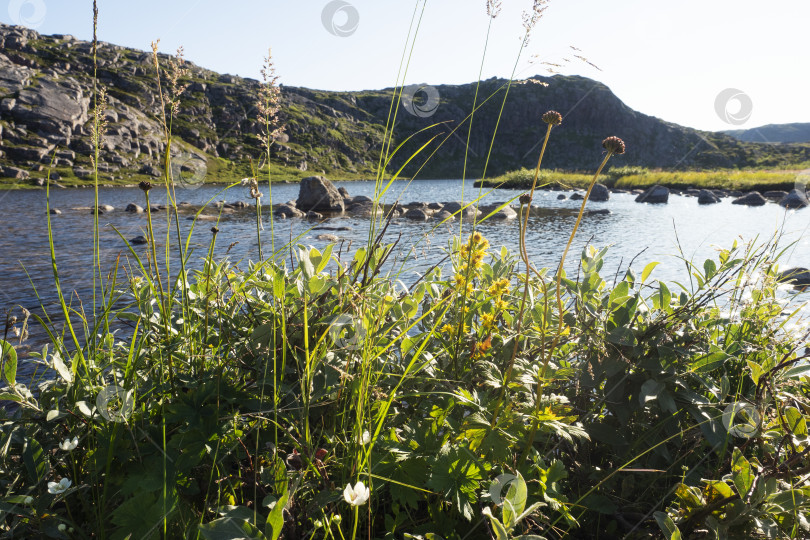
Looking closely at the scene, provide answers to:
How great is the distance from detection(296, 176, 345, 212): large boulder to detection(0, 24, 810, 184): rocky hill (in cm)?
309

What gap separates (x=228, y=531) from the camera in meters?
1.05

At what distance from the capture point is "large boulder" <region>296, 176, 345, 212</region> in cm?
3272

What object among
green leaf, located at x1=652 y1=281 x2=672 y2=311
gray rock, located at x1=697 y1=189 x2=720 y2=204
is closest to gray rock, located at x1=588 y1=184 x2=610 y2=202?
gray rock, located at x1=697 y1=189 x2=720 y2=204

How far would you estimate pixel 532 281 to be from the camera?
2.23m

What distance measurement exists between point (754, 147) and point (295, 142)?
121321 millimetres

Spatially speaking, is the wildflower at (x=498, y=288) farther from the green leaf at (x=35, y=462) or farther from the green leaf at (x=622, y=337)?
the green leaf at (x=35, y=462)

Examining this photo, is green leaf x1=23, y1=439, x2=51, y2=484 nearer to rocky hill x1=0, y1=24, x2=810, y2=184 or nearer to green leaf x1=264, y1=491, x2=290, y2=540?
green leaf x1=264, y1=491, x2=290, y2=540

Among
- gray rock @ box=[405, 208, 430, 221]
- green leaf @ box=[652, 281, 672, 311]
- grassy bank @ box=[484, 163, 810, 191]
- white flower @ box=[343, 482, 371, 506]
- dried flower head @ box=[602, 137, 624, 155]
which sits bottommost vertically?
gray rock @ box=[405, 208, 430, 221]

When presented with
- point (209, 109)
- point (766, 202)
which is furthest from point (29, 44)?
point (766, 202)

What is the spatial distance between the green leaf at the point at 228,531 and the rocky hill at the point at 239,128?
93.8 feet

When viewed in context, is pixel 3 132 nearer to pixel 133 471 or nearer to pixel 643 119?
pixel 133 471

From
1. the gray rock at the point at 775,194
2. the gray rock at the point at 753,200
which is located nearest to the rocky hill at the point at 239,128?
the gray rock at the point at 753,200

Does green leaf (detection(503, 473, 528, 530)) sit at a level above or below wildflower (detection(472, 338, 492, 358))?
below

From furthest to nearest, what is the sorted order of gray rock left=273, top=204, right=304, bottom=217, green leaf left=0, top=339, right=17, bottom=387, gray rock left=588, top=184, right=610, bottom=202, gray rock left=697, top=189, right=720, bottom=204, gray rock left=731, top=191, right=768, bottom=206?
gray rock left=588, top=184, right=610, bottom=202
gray rock left=697, top=189, right=720, bottom=204
gray rock left=731, top=191, right=768, bottom=206
gray rock left=273, top=204, right=304, bottom=217
green leaf left=0, top=339, right=17, bottom=387
